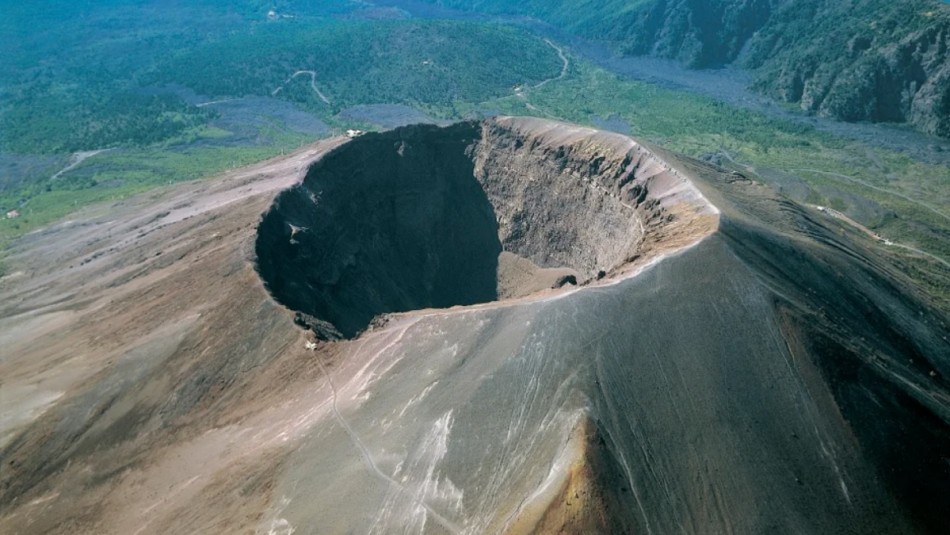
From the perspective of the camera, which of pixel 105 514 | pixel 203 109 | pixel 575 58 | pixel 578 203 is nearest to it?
pixel 105 514

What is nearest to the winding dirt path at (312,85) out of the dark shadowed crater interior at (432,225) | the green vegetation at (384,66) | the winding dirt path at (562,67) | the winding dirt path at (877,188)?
the green vegetation at (384,66)

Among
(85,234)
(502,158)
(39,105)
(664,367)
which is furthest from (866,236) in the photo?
(39,105)

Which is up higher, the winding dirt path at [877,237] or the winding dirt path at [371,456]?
the winding dirt path at [371,456]

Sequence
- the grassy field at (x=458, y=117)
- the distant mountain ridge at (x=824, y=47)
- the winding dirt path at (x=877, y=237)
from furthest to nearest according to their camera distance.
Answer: the distant mountain ridge at (x=824, y=47) < the grassy field at (x=458, y=117) < the winding dirt path at (x=877, y=237)

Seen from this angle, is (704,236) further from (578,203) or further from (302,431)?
(302,431)

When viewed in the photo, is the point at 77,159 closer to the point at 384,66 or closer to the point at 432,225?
the point at 384,66

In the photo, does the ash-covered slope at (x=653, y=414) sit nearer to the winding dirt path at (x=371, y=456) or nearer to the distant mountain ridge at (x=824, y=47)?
the winding dirt path at (x=371, y=456)

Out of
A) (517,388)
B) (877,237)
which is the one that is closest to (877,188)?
(877,237)
